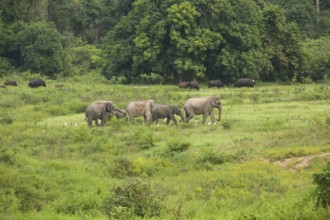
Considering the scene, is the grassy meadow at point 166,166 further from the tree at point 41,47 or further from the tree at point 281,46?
the tree at point 41,47

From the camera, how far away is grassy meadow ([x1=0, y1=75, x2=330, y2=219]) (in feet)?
41.7

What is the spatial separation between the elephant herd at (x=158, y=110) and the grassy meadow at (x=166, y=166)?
0.58 metres

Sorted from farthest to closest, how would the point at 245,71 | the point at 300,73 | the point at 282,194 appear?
the point at 300,73, the point at 245,71, the point at 282,194

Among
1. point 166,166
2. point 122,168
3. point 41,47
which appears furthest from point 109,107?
point 41,47

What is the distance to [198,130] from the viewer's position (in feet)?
78.8

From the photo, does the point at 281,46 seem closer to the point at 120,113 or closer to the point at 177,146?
the point at 120,113

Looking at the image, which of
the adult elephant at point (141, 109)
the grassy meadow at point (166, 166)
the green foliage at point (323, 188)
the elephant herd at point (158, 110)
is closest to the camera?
the green foliage at point (323, 188)

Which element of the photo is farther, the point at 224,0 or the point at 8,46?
the point at 8,46

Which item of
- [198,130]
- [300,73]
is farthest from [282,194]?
[300,73]

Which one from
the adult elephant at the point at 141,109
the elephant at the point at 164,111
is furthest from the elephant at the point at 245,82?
the elephant at the point at 164,111

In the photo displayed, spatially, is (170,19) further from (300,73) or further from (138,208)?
(138,208)

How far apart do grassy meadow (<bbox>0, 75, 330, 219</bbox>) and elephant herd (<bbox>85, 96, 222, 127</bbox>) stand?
1.91 ft

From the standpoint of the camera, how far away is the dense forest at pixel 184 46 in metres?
44.7

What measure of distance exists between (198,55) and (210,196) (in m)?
31.4
